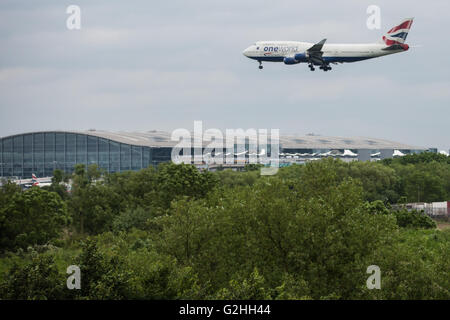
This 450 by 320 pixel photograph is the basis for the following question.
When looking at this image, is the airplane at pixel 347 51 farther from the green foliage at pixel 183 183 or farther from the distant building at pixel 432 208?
the distant building at pixel 432 208

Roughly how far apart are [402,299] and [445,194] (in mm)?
112242

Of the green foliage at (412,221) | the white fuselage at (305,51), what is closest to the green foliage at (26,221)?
the white fuselage at (305,51)

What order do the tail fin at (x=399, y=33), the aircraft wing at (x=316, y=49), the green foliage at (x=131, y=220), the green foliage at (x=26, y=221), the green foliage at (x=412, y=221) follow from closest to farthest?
the tail fin at (x=399, y=33) < the aircraft wing at (x=316, y=49) < the green foliage at (x=26, y=221) < the green foliage at (x=412, y=221) < the green foliage at (x=131, y=220)

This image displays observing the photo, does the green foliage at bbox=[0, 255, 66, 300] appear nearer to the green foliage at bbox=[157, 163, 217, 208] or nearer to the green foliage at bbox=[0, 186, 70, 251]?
the green foliage at bbox=[0, 186, 70, 251]

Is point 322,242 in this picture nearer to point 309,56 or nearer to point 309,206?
point 309,206

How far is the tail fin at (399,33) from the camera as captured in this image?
84.0m

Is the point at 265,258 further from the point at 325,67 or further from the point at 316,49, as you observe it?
the point at 316,49

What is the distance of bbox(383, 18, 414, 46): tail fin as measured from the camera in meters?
84.0

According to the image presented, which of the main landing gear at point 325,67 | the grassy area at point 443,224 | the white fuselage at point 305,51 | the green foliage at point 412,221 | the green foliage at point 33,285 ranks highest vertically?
the white fuselage at point 305,51

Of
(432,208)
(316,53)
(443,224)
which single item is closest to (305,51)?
(316,53)

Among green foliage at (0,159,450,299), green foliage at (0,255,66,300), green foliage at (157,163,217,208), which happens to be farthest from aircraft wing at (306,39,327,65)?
green foliage at (0,255,66,300)

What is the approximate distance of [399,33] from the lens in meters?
84.5
